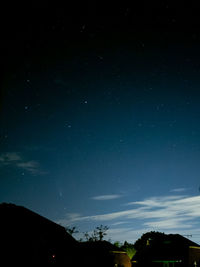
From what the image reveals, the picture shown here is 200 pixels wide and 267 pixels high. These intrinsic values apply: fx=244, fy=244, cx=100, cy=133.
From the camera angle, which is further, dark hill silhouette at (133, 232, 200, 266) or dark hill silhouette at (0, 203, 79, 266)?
dark hill silhouette at (133, 232, 200, 266)

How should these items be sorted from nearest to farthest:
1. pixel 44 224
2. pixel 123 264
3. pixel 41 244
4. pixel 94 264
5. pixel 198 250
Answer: pixel 41 244 < pixel 44 224 < pixel 94 264 < pixel 198 250 < pixel 123 264

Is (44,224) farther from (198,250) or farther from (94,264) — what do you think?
(198,250)

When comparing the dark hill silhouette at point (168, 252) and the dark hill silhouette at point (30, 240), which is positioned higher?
the dark hill silhouette at point (30, 240)

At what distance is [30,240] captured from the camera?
13.1 metres

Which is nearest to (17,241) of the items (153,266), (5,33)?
(5,33)

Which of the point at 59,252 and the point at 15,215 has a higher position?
the point at 15,215

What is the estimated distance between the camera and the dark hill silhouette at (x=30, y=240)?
12.3 meters

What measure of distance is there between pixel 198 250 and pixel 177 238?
3.55 m

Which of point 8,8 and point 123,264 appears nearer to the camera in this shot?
point 8,8

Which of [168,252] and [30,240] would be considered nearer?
[30,240]

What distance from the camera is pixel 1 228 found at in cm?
1242

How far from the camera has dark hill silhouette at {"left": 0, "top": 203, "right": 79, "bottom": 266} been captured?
1230cm

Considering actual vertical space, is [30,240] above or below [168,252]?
above

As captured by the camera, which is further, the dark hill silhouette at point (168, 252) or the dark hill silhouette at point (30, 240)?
the dark hill silhouette at point (168, 252)
